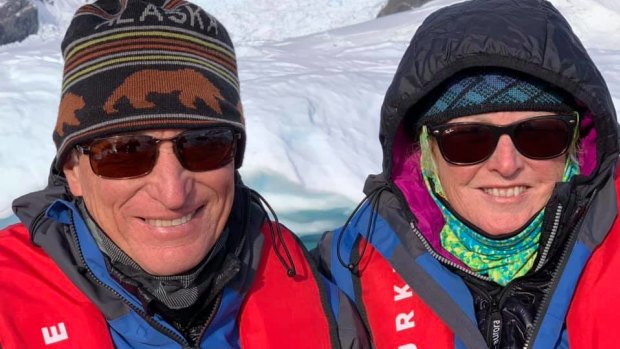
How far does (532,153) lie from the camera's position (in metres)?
1.58

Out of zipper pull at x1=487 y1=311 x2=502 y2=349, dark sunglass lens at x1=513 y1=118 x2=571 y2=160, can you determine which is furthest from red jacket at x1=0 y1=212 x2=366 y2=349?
dark sunglass lens at x1=513 y1=118 x2=571 y2=160

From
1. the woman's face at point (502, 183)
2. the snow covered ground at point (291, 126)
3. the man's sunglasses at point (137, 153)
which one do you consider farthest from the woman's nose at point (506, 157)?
the snow covered ground at point (291, 126)

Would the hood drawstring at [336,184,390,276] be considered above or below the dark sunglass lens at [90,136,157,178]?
below

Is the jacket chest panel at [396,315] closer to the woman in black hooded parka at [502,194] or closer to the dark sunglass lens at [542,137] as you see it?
the woman in black hooded parka at [502,194]

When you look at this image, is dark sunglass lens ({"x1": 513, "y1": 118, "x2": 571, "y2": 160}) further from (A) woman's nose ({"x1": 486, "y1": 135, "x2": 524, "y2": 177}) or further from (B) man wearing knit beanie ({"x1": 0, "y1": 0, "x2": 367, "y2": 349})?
(B) man wearing knit beanie ({"x1": 0, "y1": 0, "x2": 367, "y2": 349})

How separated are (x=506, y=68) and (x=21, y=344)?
1305mm

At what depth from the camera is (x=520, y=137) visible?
61.9 inches

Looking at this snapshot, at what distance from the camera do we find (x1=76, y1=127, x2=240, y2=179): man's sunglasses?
142cm

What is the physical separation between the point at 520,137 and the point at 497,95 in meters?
0.12

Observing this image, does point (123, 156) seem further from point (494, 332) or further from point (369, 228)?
point (494, 332)

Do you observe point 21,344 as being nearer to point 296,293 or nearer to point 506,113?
point 296,293

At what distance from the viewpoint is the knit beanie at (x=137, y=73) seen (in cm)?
142

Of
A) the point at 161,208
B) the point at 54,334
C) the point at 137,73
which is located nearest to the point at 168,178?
the point at 161,208

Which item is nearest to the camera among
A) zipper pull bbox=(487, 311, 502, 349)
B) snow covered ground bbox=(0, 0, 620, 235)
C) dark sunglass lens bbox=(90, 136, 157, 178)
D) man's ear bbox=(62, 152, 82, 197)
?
dark sunglass lens bbox=(90, 136, 157, 178)
